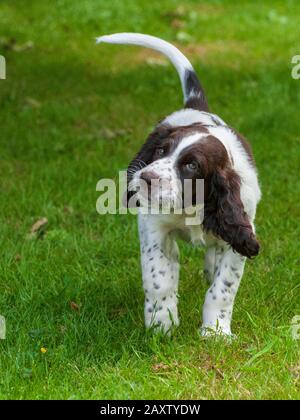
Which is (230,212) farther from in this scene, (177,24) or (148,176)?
(177,24)

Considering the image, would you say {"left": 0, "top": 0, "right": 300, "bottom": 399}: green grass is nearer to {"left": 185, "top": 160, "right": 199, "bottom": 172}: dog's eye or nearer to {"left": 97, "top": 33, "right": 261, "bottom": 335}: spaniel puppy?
{"left": 97, "top": 33, "right": 261, "bottom": 335}: spaniel puppy

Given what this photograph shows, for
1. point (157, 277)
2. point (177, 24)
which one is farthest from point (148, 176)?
point (177, 24)

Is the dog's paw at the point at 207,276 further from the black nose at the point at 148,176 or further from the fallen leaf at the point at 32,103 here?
the fallen leaf at the point at 32,103

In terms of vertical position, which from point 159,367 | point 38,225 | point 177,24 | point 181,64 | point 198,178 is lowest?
point 159,367

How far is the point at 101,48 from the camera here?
9.54m

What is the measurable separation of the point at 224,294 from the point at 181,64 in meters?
1.41

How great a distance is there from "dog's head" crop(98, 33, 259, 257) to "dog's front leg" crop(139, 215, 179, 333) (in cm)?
21

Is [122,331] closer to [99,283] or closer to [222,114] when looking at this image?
[99,283]

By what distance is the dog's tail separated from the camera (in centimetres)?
468

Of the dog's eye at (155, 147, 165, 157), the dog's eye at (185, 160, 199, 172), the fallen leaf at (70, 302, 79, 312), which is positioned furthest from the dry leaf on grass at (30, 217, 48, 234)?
the dog's eye at (185, 160, 199, 172)

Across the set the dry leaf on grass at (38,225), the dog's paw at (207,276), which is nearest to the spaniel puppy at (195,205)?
the dog's paw at (207,276)

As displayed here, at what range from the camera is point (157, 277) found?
13.6 ft

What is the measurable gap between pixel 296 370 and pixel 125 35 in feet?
6.59

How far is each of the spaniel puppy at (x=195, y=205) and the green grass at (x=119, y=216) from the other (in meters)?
0.21
